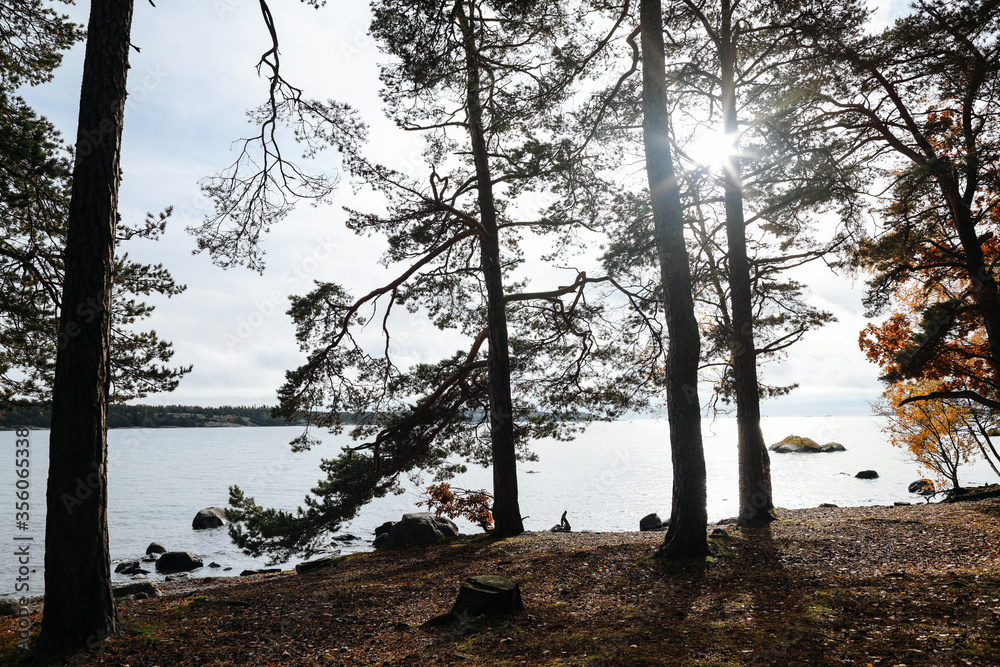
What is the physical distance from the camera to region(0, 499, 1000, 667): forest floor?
15.6 ft

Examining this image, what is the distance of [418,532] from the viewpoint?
1420cm

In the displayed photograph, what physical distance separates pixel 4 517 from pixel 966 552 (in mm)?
42149

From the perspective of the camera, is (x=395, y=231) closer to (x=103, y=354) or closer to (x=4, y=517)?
(x=103, y=354)

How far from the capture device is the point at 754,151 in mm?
10664

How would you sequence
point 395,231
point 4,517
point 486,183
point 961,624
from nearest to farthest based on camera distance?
point 961,624, point 395,231, point 486,183, point 4,517

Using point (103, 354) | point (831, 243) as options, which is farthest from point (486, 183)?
point (103, 354)

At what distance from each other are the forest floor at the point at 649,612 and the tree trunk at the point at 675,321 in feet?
2.10

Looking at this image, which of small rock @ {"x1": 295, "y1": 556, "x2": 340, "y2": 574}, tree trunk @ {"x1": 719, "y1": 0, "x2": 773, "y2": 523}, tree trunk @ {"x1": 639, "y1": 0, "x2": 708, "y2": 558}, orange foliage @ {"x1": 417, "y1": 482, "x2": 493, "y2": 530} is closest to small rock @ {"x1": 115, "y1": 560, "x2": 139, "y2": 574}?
small rock @ {"x1": 295, "y1": 556, "x2": 340, "y2": 574}

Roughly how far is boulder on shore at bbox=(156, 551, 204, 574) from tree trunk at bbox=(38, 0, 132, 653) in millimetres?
17196

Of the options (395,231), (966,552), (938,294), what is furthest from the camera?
(938,294)

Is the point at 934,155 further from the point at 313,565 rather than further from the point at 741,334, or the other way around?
the point at 313,565

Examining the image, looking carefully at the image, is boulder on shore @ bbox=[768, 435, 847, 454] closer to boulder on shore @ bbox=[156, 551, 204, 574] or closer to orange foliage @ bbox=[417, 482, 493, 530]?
orange foliage @ bbox=[417, 482, 493, 530]

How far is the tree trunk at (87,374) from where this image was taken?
566 centimetres

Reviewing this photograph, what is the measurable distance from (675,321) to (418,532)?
9.13 meters
